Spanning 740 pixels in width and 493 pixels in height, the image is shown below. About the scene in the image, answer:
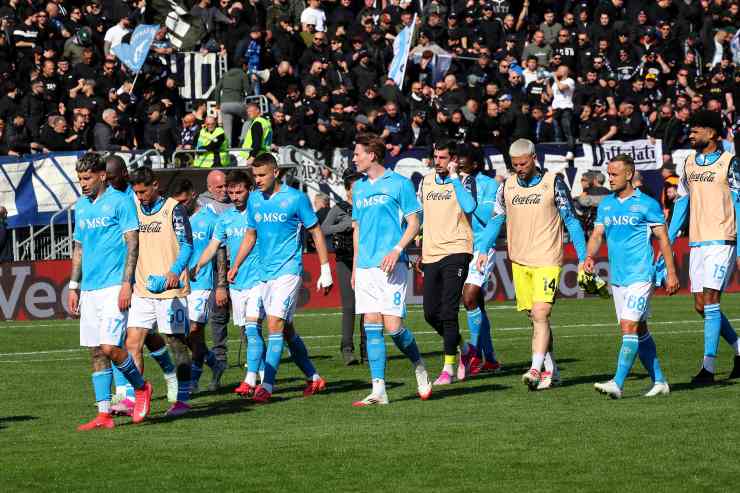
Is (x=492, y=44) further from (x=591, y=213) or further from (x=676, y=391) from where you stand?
(x=676, y=391)

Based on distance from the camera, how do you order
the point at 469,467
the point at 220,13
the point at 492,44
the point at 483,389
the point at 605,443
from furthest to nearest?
the point at 492,44, the point at 220,13, the point at 483,389, the point at 605,443, the point at 469,467

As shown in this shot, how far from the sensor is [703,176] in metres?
14.7

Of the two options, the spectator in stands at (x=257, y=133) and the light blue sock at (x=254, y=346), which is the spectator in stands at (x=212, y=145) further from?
the light blue sock at (x=254, y=346)

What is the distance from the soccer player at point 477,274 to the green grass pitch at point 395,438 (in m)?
0.35

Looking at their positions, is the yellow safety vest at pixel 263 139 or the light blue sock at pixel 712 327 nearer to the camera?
the light blue sock at pixel 712 327

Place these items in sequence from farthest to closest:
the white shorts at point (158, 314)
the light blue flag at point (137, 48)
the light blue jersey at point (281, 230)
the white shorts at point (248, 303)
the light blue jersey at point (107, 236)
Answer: the light blue flag at point (137, 48) → the white shorts at point (248, 303) → the light blue jersey at point (281, 230) → the white shorts at point (158, 314) → the light blue jersey at point (107, 236)

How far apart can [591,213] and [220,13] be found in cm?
1003

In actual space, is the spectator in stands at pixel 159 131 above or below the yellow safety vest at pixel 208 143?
above

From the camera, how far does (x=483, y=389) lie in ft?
47.9

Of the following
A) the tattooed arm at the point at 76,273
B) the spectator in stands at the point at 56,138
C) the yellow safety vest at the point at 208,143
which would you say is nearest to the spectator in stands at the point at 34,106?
the spectator in stands at the point at 56,138

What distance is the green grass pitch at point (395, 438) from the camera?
9.48 m

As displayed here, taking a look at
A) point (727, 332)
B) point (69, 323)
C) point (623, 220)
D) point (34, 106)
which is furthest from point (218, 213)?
point (34, 106)

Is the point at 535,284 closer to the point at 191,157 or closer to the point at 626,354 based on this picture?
the point at 626,354

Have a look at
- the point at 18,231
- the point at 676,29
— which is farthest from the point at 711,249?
the point at 676,29
